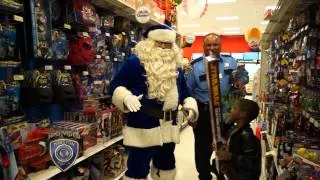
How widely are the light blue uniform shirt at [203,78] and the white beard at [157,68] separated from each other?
2.91ft

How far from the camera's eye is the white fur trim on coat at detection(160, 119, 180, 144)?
2.53 metres

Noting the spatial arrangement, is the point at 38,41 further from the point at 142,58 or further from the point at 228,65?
the point at 228,65

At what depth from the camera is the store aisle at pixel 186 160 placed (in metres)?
4.02

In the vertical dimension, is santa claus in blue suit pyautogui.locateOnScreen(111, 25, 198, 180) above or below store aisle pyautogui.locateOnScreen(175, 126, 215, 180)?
above

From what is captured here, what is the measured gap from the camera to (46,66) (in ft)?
8.23

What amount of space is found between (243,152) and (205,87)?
1.21 meters

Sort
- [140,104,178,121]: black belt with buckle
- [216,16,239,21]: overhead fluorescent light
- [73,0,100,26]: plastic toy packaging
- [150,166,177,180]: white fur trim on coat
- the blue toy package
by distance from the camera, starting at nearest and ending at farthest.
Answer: the blue toy package
[140,104,178,121]: black belt with buckle
[150,166,177,180]: white fur trim on coat
[73,0,100,26]: plastic toy packaging
[216,16,239,21]: overhead fluorescent light

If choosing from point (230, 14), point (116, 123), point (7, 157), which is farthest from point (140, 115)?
point (230, 14)

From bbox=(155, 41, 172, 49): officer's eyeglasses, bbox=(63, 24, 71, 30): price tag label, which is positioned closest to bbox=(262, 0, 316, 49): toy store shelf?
bbox=(155, 41, 172, 49): officer's eyeglasses

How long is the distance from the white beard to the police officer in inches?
35.5

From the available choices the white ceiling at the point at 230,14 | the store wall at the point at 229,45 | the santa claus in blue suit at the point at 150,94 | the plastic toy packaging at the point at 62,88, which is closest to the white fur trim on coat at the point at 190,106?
the santa claus in blue suit at the point at 150,94

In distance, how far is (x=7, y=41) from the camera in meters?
2.04

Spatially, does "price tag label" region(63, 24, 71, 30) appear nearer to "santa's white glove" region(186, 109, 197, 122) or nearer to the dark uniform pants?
"santa's white glove" region(186, 109, 197, 122)

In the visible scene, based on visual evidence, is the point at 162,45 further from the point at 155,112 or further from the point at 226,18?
the point at 226,18
